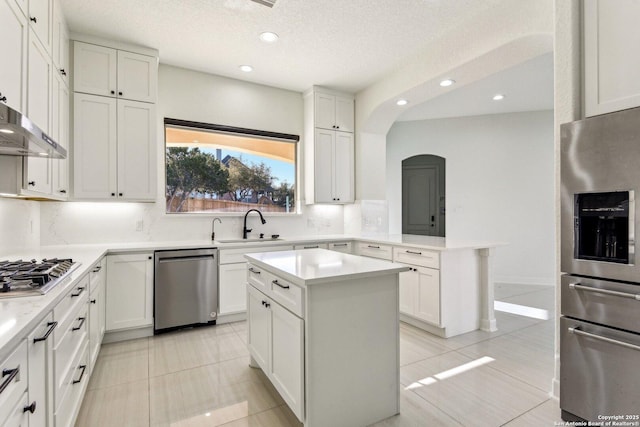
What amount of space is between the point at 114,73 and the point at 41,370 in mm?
2985

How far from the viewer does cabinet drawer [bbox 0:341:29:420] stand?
3.03 feet

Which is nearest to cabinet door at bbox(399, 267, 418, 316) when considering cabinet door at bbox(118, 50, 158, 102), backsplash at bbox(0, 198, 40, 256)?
cabinet door at bbox(118, 50, 158, 102)

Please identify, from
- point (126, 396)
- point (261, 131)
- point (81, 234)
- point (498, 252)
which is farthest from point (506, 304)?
point (81, 234)

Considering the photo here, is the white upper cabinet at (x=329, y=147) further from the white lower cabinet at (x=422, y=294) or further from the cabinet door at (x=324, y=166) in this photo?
the white lower cabinet at (x=422, y=294)

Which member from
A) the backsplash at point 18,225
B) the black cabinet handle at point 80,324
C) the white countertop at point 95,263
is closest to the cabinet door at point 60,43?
the backsplash at point 18,225

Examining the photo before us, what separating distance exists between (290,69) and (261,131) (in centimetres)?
90

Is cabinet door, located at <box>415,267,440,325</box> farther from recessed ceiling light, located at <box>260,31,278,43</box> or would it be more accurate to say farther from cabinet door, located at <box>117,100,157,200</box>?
cabinet door, located at <box>117,100,157,200</box>

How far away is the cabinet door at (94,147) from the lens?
122 inches

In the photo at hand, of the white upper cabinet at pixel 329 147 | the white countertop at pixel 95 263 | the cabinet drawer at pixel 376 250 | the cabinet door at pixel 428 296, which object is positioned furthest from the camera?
the white upper cabinet at pixel 329 147

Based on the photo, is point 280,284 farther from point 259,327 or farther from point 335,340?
point 259,327

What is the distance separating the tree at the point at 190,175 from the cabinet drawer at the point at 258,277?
1.93 m

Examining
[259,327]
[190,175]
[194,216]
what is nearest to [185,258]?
[194,216]

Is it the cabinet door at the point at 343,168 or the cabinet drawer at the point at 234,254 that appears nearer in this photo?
the cabinet drawer at the point at 234,254

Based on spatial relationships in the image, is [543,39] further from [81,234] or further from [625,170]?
[81,234]
